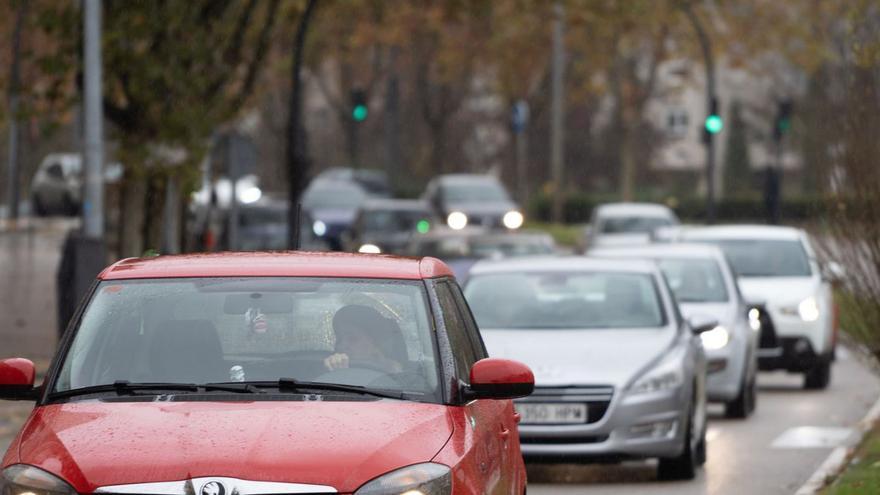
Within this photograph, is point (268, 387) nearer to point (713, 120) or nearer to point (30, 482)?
point (30, 482)

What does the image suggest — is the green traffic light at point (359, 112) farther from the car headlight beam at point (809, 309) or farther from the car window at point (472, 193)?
the car headlight beam at point (809, 309)

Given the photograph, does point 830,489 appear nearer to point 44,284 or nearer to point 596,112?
point 44,284

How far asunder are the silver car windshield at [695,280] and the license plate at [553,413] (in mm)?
5895

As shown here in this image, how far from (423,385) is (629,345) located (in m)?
6.54

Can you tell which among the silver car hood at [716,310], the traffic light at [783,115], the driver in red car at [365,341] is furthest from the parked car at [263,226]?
the driver in red car at [365,341]

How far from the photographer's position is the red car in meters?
6.36

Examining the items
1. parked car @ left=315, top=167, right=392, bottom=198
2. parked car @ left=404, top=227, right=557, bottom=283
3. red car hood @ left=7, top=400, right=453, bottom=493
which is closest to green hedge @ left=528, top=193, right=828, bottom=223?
parked car @ left=315, top=167, right=392, bottom=198

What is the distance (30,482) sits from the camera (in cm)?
644

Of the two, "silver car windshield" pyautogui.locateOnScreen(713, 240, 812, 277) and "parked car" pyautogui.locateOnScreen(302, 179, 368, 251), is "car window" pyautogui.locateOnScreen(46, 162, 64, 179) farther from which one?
"silver car windshield" pyautogui.locateOnScreen(713, 240, 812, 277)

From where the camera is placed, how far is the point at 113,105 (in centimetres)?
2698

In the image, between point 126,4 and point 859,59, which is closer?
point 859,59

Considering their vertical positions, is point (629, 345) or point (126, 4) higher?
point (126, 4)

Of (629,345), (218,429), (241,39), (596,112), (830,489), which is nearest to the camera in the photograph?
(218,429)

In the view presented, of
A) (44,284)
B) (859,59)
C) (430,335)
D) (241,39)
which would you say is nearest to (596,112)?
(44,284)
